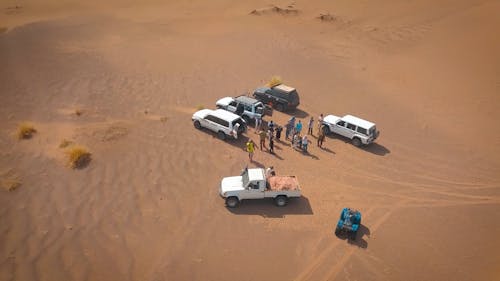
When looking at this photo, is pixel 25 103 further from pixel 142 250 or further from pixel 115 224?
pixel 142 250

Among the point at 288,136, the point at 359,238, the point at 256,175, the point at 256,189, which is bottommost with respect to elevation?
the point at 359,238

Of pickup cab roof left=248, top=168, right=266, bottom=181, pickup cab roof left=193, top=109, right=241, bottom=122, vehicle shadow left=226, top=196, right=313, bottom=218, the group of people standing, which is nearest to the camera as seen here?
pickup cab roof left=248, top=168, right=266, bottom=181

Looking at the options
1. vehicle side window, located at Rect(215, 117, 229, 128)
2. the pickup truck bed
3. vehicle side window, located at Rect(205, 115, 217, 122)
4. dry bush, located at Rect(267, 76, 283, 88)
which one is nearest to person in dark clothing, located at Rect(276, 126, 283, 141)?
vehicle side window, located at Rect(215, 117, 229, 128)

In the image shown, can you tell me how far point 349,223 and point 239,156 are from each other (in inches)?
271

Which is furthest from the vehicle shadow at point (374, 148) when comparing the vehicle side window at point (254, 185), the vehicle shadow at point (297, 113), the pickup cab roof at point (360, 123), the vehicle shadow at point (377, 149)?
the vehicle side window at point (254, 185)

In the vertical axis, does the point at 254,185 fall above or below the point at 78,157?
above

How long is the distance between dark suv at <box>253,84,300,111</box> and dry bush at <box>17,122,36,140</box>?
13.2 m

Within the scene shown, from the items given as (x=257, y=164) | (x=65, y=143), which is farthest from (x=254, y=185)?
(x=65, y=143)

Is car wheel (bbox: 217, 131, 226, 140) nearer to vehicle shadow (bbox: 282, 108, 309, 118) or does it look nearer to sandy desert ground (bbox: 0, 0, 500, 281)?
sandy desert ground (bbox: 0, 0, 500, 281)

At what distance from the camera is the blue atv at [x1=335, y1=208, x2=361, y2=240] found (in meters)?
13.6

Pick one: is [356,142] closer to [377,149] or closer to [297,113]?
[377,149]

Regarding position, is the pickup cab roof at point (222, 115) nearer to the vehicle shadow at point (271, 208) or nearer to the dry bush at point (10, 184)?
the vehicle shadow at point (271, 208)

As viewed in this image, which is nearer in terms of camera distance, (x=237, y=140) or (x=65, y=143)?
(x=65, y=143)

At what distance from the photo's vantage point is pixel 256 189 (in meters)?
14.9
